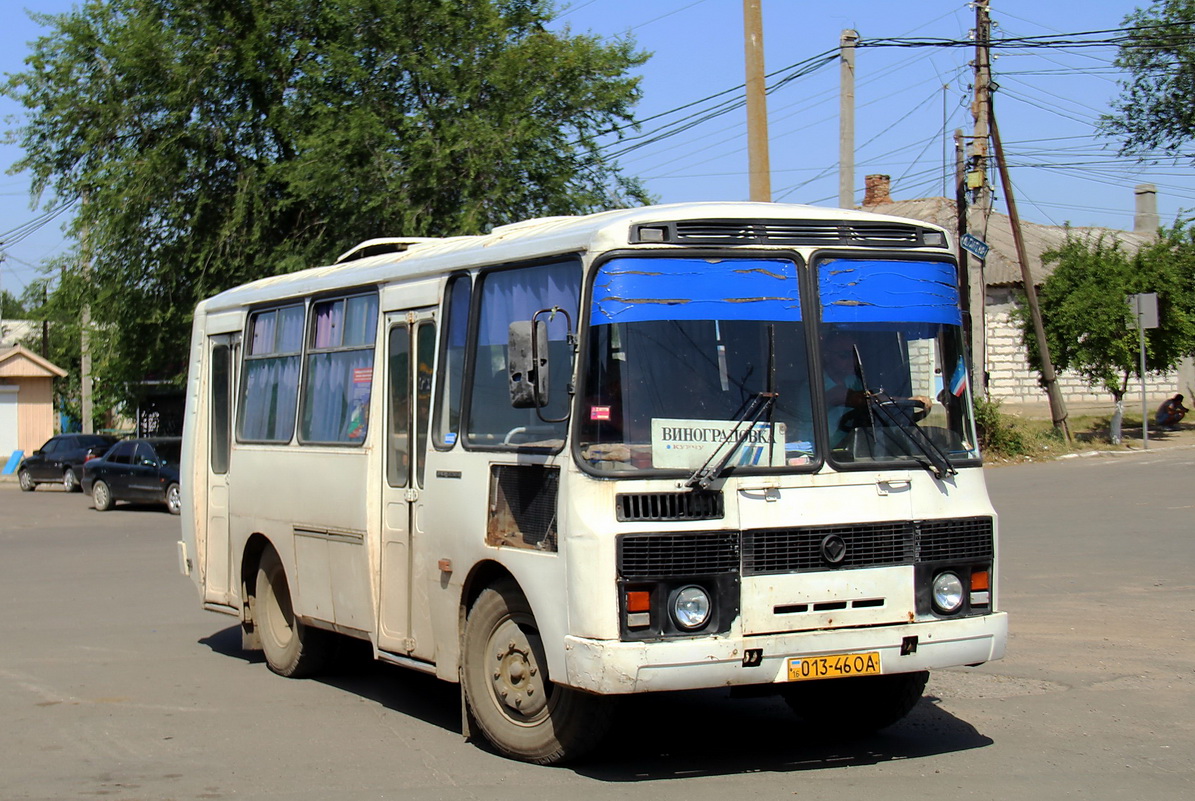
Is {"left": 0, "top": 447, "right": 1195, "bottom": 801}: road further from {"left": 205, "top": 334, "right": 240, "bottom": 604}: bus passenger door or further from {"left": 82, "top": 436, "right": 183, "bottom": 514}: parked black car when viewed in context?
{"left": 82, "top": 436, "right": 183, "bottom": 514}: parked black car

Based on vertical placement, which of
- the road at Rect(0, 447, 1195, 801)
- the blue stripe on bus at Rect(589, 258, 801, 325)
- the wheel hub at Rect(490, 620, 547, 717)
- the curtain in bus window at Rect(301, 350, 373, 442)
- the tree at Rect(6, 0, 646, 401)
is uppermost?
the tree at Rect(6, 0, 646, 401)

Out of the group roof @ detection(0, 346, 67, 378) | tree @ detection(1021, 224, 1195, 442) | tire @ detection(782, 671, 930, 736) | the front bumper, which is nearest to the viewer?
the front bumper

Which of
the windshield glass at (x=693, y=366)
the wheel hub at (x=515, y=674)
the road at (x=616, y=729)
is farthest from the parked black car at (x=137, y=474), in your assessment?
the windshield glass at (x=693, y=366)

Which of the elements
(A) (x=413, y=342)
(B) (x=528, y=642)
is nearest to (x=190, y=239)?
(A) (x=413, y=342)

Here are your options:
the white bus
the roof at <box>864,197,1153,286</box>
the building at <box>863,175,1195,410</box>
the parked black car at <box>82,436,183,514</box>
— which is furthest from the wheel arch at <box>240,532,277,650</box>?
the roof at <box>864,197,1153,286</box>

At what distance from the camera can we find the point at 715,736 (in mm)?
7520

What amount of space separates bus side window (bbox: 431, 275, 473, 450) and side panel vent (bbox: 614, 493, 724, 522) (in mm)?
1626

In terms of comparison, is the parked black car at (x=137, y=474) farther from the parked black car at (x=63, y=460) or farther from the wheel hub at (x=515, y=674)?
the wheel hub at (x=515, y=674)

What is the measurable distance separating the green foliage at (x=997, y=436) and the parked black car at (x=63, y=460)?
21457 millimetres

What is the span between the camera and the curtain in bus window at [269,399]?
9688 millimetres

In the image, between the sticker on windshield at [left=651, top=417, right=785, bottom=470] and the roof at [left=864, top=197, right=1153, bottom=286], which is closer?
the sticker on windshield at [left=651, top=417, right=785, bottom=470]

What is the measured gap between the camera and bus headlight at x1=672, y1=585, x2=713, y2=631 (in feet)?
20.0

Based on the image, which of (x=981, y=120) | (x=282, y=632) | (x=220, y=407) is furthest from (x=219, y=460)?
(x=981, y=120)

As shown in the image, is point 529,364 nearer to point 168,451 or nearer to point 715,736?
point 715,736
